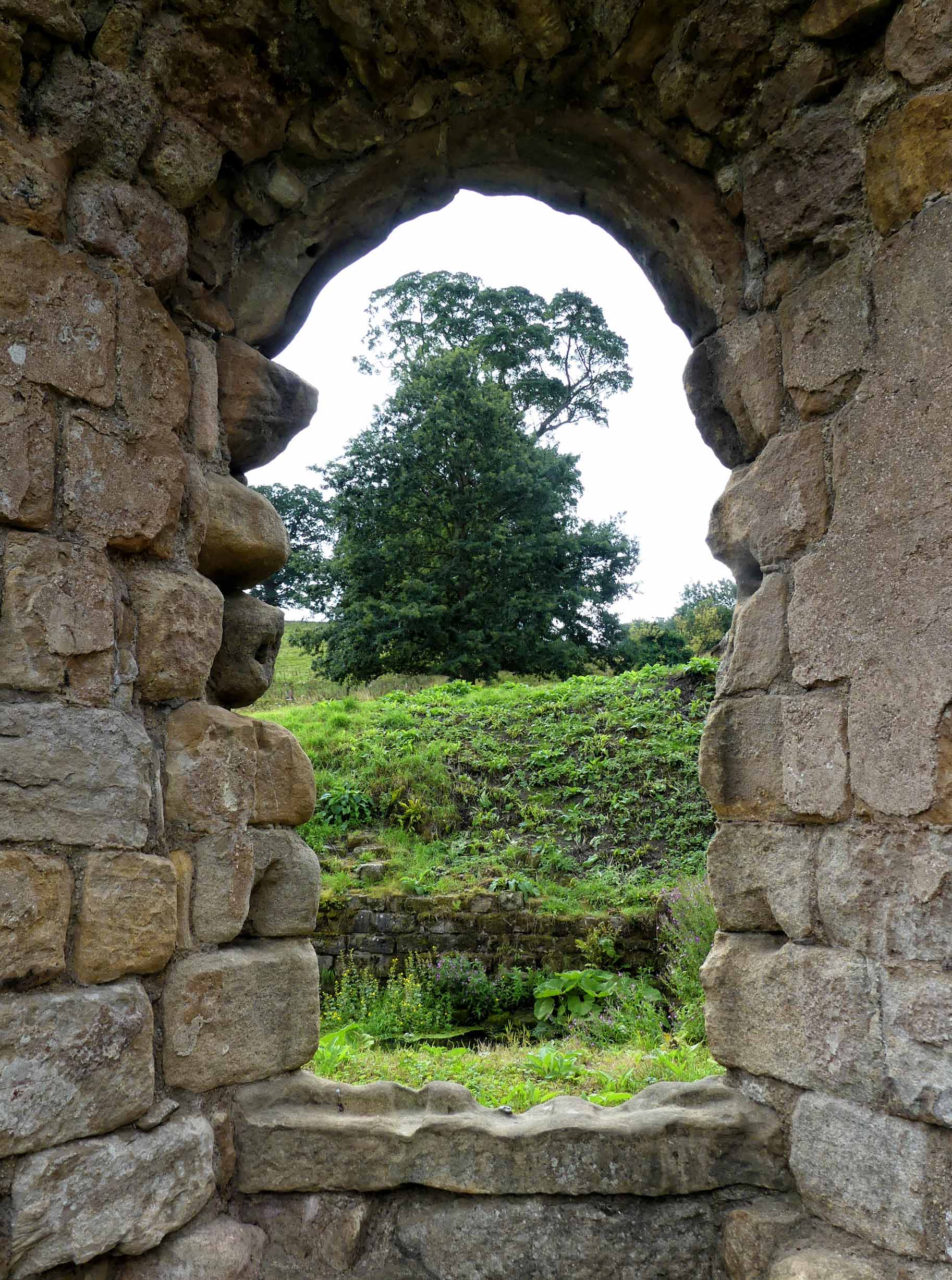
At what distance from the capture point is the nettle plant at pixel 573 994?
561cm

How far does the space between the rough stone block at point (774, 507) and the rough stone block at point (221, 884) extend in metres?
1.49

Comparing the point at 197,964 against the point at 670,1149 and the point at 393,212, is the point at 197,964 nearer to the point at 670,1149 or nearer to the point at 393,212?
the point at 670,1149

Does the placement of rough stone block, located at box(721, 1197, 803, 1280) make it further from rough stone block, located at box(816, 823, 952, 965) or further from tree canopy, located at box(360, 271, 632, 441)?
tree canopy, located at box(360, 271, 632, 441)

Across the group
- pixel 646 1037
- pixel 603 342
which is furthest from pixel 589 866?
pixel 603 342

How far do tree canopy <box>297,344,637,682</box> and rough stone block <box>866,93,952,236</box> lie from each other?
15.2 m

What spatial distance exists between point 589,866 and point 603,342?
20.6 m

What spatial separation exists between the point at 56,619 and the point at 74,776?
337mm

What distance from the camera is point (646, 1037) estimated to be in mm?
4402

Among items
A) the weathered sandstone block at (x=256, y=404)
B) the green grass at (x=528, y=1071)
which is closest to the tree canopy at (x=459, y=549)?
the green grass at (x=528, y=1071)

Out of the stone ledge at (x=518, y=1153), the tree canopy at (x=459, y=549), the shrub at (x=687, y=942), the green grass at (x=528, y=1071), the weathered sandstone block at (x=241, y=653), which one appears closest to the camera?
the stone ledge at (x=518, y=1153)

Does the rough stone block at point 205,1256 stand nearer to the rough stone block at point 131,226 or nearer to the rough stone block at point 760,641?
the rough stone block at point 760,641

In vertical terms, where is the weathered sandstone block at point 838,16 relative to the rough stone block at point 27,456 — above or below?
above

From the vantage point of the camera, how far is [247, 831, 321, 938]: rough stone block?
2291 mm

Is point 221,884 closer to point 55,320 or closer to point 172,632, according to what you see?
point 172,632
